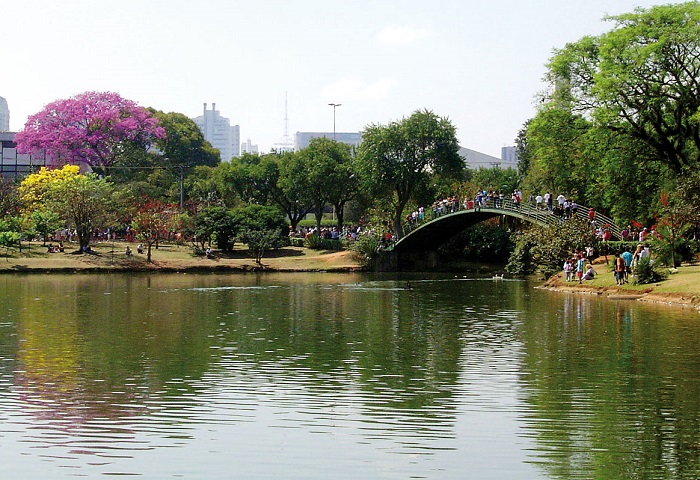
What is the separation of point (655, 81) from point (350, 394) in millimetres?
36679

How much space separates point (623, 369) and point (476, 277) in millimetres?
42642

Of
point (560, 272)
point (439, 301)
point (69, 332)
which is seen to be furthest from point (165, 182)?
point (69, 332)

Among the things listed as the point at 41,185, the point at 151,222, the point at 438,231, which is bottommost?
the point at 438,231

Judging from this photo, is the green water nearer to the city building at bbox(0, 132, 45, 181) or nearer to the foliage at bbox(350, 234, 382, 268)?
the foliage at bbox(350, 234, 382, 268)

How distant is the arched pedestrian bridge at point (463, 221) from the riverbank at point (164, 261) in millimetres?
4425

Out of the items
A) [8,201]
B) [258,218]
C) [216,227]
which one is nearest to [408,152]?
[258,218]

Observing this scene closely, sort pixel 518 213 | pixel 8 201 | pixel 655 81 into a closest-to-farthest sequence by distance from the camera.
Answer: pixel 655 81
pixel 518 213
pixel 8 201

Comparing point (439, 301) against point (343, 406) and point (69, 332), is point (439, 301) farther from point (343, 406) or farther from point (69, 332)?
point (343, 406)

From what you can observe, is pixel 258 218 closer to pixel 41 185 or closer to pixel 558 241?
pixel 41 185

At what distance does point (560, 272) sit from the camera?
5072cm

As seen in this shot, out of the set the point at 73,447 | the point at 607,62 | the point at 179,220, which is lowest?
the point at 73,447

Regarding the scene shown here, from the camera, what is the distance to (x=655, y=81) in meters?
49.4

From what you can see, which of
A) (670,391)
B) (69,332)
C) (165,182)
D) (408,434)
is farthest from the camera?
(165,182)

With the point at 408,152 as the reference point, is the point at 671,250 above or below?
below
